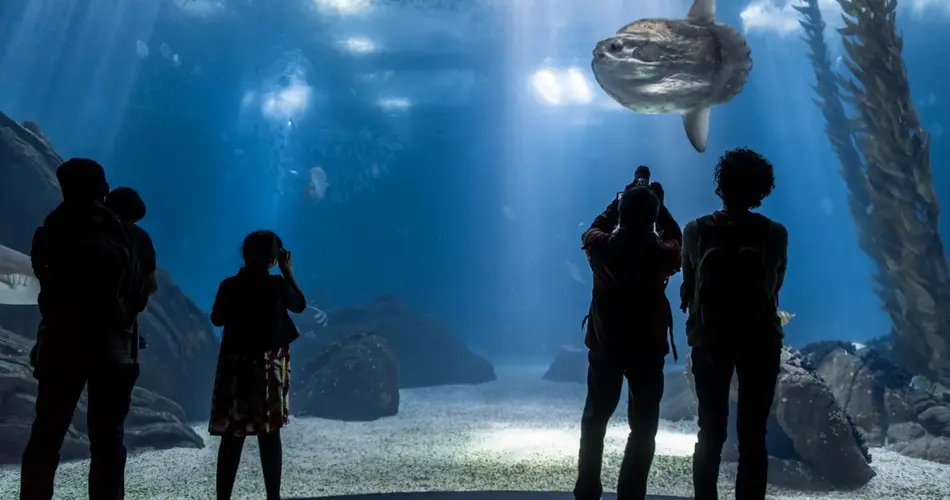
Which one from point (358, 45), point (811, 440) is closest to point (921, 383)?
point (811, 440)

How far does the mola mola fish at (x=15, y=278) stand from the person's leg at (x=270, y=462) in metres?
4.43

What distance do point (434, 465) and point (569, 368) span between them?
1574cm

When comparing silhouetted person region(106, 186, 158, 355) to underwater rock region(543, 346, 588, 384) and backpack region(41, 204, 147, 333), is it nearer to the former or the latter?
backpack region(41, 204, 147, 333)

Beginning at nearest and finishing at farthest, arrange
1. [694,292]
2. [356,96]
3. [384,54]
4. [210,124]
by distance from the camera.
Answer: [694,292] → [384,54] → [356,96] → [210,124]

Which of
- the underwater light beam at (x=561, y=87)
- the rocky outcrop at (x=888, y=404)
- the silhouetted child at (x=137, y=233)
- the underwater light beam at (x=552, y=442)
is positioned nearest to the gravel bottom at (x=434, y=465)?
the underwater light beam at (x=552, y=442)

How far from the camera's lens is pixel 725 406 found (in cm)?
288

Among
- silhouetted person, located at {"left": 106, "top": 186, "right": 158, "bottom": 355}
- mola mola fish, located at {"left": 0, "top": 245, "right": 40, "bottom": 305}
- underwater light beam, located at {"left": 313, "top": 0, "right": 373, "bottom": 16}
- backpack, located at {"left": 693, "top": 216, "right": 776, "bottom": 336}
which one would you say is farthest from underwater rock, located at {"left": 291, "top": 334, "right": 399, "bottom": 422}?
underwater light beam, located at {"left": 313, "top": 0, "right": 373, "bottom": 16}

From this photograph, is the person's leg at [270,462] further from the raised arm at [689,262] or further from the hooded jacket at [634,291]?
the raised arm at [689,262]

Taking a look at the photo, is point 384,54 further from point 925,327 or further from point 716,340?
point 716,340

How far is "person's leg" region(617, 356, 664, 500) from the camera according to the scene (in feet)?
9.82

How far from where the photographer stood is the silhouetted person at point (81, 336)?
8.77 ft

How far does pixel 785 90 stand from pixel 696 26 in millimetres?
37669

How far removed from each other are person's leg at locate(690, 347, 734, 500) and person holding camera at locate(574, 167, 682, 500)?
0.64ft

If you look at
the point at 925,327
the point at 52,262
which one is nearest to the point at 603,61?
the point at 52,262
